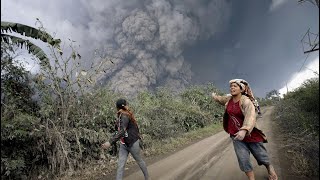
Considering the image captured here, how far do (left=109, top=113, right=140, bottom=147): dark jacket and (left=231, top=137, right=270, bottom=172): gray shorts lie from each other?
219 cm

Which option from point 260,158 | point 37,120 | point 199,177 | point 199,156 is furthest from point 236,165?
point 37,120

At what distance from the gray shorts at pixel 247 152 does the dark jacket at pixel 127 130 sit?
7.18ft

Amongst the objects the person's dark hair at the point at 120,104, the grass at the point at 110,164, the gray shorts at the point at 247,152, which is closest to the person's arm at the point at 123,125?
the person's dark hair at the point at 120,104

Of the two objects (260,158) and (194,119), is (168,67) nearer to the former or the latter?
(194,119)

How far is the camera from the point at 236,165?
898cm

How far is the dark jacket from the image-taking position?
695 centimetres

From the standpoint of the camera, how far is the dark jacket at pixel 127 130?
274 inches

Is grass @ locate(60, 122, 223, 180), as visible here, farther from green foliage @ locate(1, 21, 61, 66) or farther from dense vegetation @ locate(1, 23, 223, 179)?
green foliage @ locate(1, 21, 61, 66)

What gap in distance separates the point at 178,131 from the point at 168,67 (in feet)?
498

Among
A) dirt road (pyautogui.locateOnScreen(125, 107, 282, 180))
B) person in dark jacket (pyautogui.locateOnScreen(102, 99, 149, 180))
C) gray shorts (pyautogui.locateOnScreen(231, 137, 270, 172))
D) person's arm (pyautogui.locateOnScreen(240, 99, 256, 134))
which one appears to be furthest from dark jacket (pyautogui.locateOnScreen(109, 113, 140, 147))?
person's arm (pyautogui.locateOnScreen(240, 99, 256, 134))

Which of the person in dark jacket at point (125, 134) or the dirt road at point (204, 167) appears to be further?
the dirt road at point (204, 167)

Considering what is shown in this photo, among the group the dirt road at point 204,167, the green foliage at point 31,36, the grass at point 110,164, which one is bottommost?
the dirt road at point 204,167

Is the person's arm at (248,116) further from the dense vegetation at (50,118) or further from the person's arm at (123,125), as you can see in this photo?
the dense vegetation at (50,118)

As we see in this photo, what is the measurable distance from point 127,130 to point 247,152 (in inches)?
100
